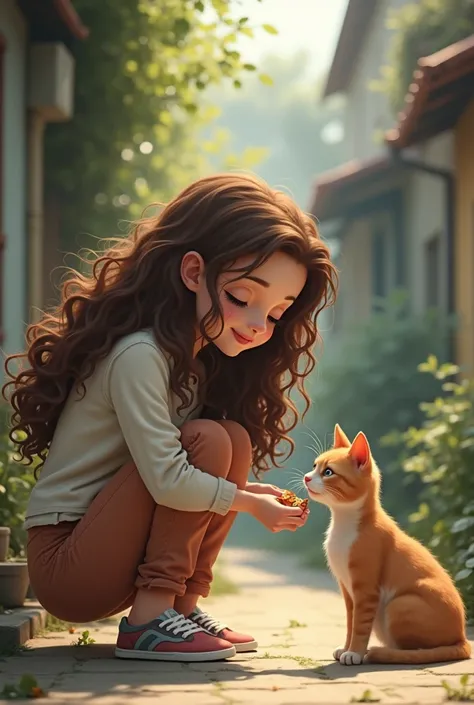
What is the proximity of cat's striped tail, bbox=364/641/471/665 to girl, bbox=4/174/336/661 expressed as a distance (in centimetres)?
46

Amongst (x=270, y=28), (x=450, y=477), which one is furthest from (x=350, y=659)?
(x=270, y=28)

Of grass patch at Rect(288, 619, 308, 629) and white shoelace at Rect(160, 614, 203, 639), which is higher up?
white shoelace at Rect(160, 614, 203, 639)

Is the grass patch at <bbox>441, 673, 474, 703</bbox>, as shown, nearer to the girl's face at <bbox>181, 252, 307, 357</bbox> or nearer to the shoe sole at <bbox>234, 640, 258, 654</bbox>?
the shoe sole at <bbox>234, 640, 258, 654</bbox>

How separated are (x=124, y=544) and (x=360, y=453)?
864 mm

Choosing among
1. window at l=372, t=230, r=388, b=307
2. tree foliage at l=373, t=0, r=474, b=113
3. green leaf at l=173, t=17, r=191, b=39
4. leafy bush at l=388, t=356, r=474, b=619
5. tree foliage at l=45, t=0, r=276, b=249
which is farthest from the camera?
window at l=372, t=230, r=388, b=307

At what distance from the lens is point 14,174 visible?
9.21 m

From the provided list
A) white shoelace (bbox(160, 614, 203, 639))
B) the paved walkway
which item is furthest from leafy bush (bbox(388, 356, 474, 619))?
white shoelace (bbox(160, 614, 203, 639))

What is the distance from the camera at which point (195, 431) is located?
13.2 ft

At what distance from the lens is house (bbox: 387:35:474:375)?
8.87 meters

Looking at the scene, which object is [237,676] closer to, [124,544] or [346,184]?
[124,544]

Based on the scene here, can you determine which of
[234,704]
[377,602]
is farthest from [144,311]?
[234,704]

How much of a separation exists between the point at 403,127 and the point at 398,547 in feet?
22.3

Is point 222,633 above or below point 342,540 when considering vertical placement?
below

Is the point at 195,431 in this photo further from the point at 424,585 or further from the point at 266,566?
the point at 266,566
